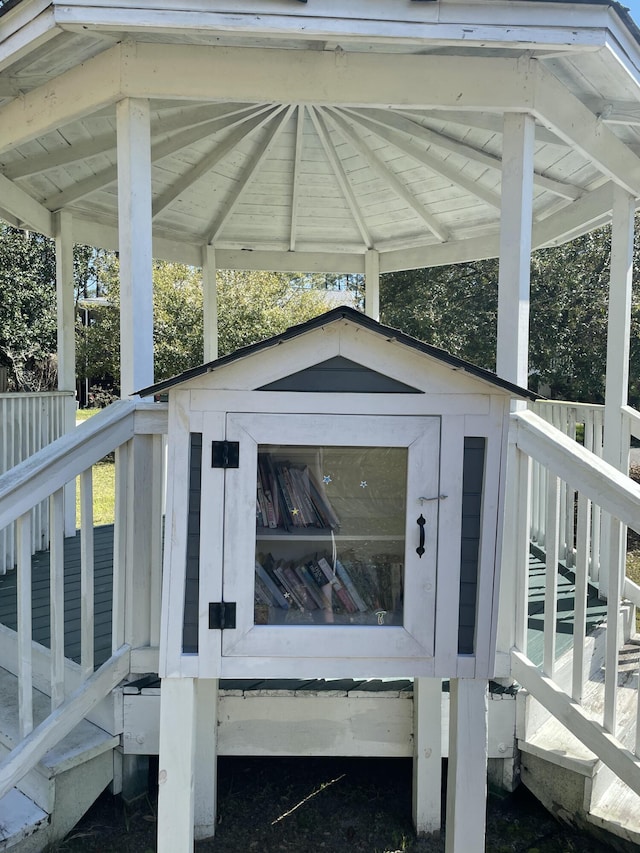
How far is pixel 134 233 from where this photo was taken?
2633 millimetres

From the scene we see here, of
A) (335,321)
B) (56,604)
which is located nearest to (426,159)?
(335,321)

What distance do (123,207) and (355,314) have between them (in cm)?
129

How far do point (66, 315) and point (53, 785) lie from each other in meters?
3.42

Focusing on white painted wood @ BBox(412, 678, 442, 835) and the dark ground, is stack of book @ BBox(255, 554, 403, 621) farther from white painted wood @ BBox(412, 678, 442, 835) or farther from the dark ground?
the dark ground

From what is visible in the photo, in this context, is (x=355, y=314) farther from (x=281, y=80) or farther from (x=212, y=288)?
(x=212, y=288)

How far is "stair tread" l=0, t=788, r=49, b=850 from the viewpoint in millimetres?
2186

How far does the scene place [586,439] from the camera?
4.10 m

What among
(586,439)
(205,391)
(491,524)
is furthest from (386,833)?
(586,439)

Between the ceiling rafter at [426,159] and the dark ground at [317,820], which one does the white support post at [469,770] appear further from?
the ceiling rafter at [426,159]

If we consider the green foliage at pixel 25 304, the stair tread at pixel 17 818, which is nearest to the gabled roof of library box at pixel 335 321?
the stair tread at pixel 17 818

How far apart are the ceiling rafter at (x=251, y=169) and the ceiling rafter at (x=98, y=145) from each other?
290 millimetres

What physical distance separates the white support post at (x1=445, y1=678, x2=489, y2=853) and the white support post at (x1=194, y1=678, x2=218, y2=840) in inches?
36.0

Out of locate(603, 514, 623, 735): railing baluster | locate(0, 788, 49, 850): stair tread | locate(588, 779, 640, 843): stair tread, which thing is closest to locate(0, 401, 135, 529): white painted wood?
locate(0, 788, 49, 850): stair tread

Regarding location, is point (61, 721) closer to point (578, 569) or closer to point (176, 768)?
point (176, 768)
